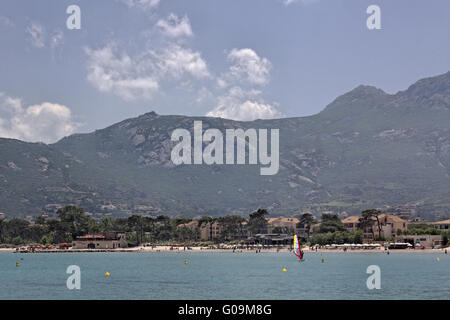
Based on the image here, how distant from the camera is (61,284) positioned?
10575cm

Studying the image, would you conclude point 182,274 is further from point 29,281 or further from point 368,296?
point 368,296

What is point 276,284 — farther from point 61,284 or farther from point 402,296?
point 61,284

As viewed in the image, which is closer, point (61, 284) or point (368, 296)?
point (368, 296)

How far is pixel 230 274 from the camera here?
12694cm

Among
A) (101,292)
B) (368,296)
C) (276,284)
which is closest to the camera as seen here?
(368,296)
